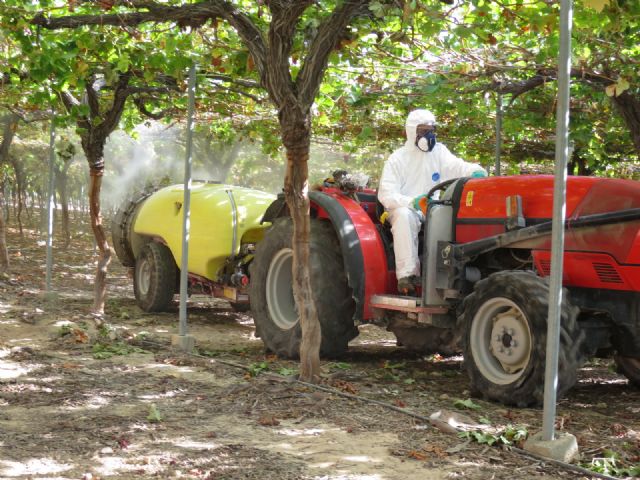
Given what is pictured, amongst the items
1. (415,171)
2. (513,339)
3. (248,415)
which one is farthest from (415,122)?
(248,415)

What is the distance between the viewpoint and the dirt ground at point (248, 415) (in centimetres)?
394

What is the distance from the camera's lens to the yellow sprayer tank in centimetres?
923

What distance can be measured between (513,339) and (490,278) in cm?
41

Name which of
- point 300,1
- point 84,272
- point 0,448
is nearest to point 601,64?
point 300,1

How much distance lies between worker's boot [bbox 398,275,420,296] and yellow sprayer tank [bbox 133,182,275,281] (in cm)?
335

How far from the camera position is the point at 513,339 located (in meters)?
5.20

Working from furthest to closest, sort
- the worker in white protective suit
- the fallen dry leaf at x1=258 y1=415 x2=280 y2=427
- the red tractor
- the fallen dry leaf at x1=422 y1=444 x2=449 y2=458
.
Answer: the worker in white protective suit
the red tractor
the fallen dry leaf at x1=258 y1=415 x2=280 y2=427
the fallen dry leaf at x1=422 y1=444 x2=449 y2=458

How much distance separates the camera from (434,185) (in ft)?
22.1

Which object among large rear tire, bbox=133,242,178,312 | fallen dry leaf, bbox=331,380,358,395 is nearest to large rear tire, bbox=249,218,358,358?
fallen dry leaf, bbox=331,380,358,395

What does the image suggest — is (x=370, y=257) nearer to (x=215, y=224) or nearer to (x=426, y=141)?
(x=426, y=141)

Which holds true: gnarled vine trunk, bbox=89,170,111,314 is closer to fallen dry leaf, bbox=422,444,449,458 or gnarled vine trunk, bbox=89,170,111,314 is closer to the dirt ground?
the dirt ground

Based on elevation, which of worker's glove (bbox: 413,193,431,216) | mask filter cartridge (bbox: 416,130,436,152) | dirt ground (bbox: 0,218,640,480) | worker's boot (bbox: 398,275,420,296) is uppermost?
mask filter cartridge (bbox: 416,130,436,152)

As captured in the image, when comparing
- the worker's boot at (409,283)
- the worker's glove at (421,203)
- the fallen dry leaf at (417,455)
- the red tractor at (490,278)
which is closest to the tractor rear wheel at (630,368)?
the red tractor at (490,278)

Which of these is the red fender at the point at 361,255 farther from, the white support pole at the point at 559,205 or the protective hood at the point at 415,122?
Answer: the white support pole at the point at 559,205
